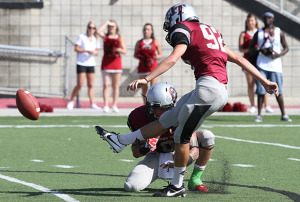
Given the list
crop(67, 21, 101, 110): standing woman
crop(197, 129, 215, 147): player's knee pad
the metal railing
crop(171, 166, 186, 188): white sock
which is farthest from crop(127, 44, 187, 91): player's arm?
the metal railing

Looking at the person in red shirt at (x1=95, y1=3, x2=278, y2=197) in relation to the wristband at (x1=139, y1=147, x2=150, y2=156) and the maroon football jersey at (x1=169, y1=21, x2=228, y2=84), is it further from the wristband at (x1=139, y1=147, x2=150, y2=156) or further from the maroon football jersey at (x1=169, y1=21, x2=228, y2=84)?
the wristband at (x1=139, y1=147, x2=150, y2=156)

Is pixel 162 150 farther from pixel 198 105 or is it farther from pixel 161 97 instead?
pixel 198 105

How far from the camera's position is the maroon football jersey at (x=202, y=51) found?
6562 mm

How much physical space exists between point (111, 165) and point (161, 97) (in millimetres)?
2229

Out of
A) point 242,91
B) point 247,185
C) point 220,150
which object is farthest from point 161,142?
point 242,91

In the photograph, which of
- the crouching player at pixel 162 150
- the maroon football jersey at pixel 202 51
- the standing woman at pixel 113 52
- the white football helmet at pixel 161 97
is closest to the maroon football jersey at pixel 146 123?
the crouching player at pixel 162 150

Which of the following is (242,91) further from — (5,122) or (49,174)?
(49,174)

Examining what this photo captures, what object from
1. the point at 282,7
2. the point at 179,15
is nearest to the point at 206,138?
the point at 179,15

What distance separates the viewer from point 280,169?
341 inches

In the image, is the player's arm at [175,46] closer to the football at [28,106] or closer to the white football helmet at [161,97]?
the white football helmet at [161,97]

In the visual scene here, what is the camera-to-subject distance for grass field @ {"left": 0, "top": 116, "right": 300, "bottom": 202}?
691 centimetres

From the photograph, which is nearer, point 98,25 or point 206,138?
point 206,138

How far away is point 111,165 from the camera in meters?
9.02

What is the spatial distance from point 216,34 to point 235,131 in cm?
695
